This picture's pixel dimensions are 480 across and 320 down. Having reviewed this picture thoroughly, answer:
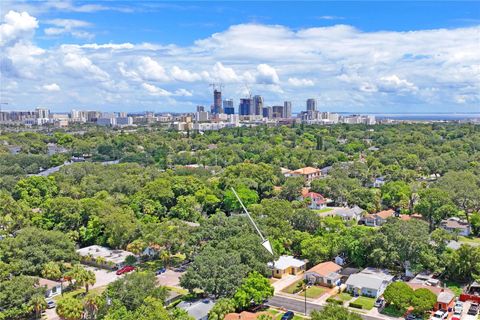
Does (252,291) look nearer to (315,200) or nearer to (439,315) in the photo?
(439,315)

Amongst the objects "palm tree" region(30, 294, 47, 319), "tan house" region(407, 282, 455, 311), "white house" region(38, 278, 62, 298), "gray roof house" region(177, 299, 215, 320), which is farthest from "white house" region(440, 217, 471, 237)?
"palm tree" region(30, 294, 47, 319)

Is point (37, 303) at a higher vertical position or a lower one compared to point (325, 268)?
higher

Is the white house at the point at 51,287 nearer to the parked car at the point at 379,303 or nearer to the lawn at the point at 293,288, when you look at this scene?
the lawn at the point at 293,288

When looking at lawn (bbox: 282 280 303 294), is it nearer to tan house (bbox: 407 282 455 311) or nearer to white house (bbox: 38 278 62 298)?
tan house (bbox: 407 282 455 311)

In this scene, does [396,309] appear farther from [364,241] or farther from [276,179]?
[276,179]

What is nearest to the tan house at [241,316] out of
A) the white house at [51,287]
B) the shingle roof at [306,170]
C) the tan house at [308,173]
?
the white house at [51,287]

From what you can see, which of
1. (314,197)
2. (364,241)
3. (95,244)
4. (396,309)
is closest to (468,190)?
(314,197)

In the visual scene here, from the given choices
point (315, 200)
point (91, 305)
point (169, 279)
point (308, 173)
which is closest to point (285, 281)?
point (169, 279)
